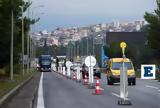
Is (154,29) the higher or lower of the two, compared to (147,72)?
higher

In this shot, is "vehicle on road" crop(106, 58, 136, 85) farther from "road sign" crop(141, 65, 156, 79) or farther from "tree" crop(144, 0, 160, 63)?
"tree" crop(144, 0, 160, 63)

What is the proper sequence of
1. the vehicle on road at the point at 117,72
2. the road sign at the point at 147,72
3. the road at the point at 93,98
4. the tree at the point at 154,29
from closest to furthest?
1. the road sign at the point at 147,72
2. the road at the point at 93,98
3. the vehicle on road at the point at 117,72
4. the tree at the point at 154,29

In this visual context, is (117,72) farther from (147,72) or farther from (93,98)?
(147,72)

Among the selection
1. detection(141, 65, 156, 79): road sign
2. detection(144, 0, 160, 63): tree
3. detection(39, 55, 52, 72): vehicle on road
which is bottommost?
detection(141, 65, 156, 79): road sign

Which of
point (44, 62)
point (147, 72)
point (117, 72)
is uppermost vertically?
point (44, 62)

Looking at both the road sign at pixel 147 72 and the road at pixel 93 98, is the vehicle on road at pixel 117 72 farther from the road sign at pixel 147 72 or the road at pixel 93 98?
the road sign at pixel 147 72

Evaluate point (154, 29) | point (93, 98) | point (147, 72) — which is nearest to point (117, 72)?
point (93, 98)

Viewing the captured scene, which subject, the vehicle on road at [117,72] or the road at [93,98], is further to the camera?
the vehicle on road at [117,72]

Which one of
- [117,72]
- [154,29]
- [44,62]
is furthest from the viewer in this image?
[44,62]

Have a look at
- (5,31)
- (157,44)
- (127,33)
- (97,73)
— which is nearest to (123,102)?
(5,31)

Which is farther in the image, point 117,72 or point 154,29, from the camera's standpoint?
point 154,29

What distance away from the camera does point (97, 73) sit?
63.7 meters

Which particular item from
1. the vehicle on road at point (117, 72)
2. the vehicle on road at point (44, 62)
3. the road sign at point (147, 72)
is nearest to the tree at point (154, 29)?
the vehicle on road at point (44, 62)

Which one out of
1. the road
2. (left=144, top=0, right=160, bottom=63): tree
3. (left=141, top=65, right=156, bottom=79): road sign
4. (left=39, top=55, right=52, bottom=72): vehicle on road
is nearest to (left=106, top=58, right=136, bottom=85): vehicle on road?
the road
